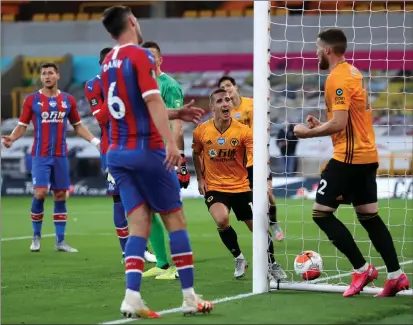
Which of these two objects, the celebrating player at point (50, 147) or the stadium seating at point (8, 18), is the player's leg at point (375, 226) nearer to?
the celebrating player at point (50, 147)

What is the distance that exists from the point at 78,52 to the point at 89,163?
16.5 feet

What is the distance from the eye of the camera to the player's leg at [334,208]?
727 centimetres

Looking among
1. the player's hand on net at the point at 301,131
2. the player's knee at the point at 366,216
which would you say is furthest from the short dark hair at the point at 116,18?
the player's knee at the point at 366,216

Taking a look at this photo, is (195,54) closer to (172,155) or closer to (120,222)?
(120,222)

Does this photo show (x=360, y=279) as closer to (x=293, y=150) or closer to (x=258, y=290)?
(x=258, y=290)

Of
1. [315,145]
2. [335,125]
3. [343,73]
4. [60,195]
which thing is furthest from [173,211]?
[315,145]

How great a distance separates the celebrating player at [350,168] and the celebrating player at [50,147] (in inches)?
194

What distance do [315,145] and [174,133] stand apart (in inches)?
640

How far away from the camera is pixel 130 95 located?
6.12 m

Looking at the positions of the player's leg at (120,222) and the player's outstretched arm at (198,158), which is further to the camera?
the player's leg at (120,222)

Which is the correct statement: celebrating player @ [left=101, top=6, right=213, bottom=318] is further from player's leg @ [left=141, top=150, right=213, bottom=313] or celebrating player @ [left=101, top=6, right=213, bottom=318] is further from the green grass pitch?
the green grass pitch

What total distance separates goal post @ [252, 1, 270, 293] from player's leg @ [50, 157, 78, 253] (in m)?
4.48

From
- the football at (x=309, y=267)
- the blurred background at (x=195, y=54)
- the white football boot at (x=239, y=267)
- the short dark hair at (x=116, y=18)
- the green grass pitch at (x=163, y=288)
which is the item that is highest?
the blurred background at (x=195, y=54)

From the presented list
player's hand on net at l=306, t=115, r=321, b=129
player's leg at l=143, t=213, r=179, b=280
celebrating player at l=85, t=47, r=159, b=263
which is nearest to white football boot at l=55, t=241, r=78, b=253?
celebrating player at l=85, t=47, r=159, b=263
